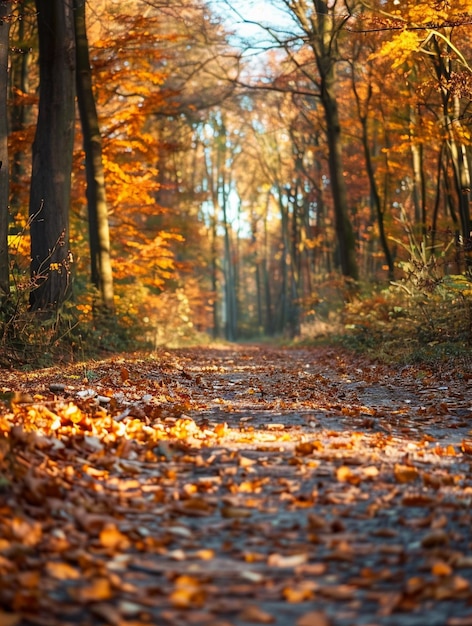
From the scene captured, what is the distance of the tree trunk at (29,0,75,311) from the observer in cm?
1176

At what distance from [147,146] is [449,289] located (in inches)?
372

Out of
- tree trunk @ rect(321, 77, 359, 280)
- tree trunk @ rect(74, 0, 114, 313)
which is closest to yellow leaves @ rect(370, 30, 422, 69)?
tree trunk @ rect(74, 0, 114, 313)

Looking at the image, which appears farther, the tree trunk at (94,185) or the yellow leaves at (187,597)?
the tree trunk at (94,185)

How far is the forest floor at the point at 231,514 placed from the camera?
8.50 ft

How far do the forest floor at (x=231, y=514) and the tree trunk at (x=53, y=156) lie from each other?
508 cm

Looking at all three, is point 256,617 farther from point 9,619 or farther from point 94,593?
point 9,619

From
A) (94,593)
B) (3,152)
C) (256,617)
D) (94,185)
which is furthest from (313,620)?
(94,185)

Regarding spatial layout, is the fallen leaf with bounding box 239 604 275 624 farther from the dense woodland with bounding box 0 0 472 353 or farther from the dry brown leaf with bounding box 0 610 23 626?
the dense woodland with bounding box 0 0 472 353

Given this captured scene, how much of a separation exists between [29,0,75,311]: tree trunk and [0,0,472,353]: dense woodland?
0.03 m

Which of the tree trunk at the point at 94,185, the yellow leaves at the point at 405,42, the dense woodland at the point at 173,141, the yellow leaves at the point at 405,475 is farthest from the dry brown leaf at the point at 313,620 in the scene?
the tree trunk at the point at 94,185

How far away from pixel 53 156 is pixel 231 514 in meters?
9.62

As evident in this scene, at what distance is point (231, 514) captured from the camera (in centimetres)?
365

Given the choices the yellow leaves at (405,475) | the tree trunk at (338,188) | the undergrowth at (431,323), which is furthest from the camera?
the tree trunk at (338,188)

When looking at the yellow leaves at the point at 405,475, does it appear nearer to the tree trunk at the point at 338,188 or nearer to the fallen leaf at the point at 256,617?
the fallen leaf at the point at 256,617
